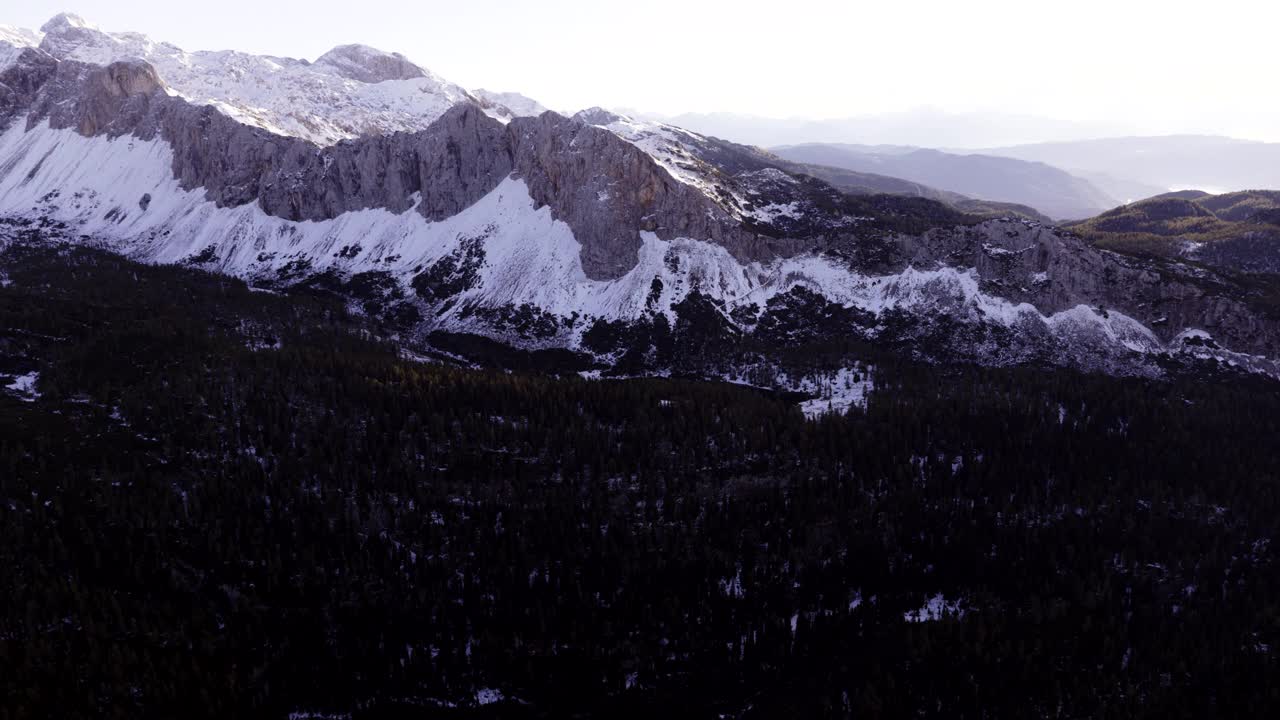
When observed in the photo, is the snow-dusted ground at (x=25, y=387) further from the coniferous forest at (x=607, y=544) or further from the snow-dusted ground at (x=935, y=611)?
the snow-dusted ground at (x=935, y=611)

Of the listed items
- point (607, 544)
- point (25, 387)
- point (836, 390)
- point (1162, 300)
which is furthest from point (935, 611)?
point (25, 387)

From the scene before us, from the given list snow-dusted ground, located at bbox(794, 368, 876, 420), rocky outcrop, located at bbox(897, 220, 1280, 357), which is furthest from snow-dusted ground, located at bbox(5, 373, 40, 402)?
rocky outcrop, located at bbox(897, 220, 1280, 357)

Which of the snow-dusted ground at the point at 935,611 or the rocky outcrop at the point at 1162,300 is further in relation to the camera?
the rocky outcrop at the point at 1162,300

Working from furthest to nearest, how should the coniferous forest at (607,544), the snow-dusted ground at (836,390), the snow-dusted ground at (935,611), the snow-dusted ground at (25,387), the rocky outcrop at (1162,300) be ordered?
the rocky outcrop at (1162,300), the snow-dusted ground at (836,390), the snow-dusted ground at (25,387), the snow-dusted ground at (935,611), the coniferous forest at (607,544)

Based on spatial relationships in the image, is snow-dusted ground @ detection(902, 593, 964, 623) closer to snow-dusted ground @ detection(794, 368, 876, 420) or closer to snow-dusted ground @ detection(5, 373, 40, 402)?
snow-dusted ground @ detection(794, 368, 876, 420)

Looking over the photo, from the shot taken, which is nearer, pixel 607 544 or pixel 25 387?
pixel 607 544

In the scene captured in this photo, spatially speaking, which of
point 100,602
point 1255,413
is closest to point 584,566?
point 100,602

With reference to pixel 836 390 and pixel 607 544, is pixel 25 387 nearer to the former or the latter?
pixel 607 544

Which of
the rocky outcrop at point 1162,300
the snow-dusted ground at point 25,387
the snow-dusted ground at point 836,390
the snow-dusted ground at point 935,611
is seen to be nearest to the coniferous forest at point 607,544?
the snow-dusted ground at point 935,611
